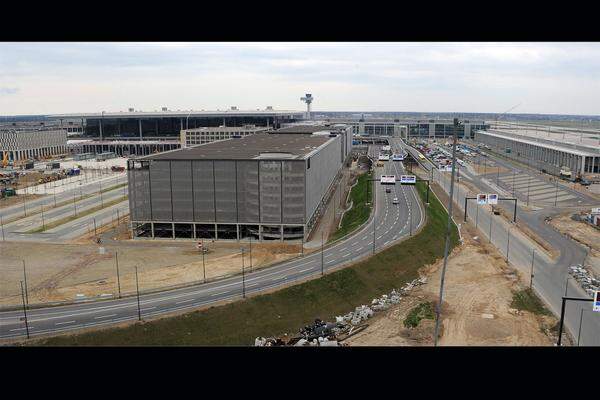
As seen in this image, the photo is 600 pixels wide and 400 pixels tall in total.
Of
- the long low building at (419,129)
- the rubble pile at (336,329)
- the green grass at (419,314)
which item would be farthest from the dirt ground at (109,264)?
the long low building at (419,129)

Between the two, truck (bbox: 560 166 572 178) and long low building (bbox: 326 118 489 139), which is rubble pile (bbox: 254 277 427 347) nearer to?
truck (bbox: 560 166 572 178)

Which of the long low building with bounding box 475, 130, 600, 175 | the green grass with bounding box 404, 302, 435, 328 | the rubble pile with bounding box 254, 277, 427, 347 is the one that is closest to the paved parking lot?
the long low building with bounding box 475, 130, 600, 175

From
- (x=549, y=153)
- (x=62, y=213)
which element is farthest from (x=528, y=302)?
(x=549, y=153)

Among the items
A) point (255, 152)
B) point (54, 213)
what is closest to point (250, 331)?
point (255, 152)

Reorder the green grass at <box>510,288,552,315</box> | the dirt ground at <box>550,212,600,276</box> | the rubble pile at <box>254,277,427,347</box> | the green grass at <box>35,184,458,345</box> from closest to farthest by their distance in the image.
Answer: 1. the green grass at <box>35,184,458,345</box>
2. the rubble pile at <box>254,277,427,347</box>
3. the green grass at <box>510,288,552,315</box>
4. the dirt ground at <box>550,212,600,276</box>

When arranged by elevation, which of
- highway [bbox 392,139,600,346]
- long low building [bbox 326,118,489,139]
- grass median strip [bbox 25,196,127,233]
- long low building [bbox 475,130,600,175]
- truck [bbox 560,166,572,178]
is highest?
long low building [bbox 326,118,489,139]
